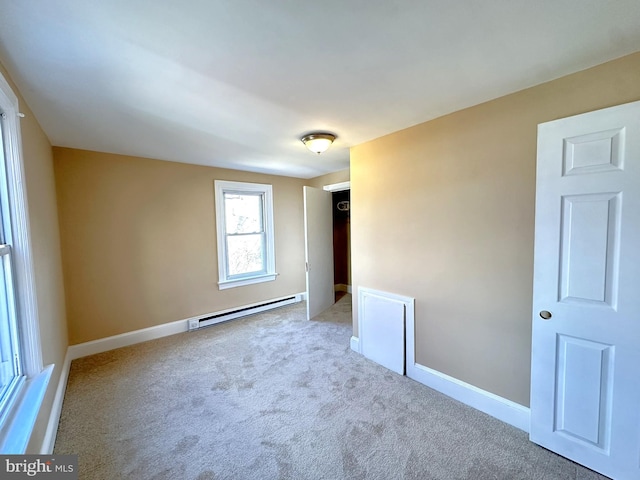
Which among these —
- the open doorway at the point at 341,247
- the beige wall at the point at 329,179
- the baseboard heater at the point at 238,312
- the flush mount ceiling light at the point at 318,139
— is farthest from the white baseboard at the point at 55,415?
the open doorway at the point at 341,247

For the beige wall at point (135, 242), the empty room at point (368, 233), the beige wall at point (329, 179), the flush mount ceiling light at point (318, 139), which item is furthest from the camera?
the beige wall at point (329, 179)

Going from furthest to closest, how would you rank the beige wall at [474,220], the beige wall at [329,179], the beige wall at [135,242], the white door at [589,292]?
the beige wall at [329,179], the beige wall at [135,242], the beige wall at [474,220], the white door at [589,292]

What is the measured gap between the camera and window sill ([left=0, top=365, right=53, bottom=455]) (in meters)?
1.13

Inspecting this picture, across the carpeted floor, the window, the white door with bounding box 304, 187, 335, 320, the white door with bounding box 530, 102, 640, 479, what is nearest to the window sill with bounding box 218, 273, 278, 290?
the window

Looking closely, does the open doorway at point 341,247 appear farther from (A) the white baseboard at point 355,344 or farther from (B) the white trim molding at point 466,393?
(B) the white trim molding at point 466,393

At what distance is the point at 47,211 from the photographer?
7.41 feet

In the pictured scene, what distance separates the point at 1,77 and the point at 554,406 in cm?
362

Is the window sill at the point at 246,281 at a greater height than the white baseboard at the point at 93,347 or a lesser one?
greater

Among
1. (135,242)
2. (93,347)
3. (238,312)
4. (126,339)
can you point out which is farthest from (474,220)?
(93,347)

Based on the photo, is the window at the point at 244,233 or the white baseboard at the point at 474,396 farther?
the window at the point at 244,233

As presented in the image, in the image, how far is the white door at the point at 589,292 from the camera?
138 centimetres

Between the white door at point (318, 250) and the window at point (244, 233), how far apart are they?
845 millimetres

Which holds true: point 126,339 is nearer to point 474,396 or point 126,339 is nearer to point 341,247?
point 474,396
